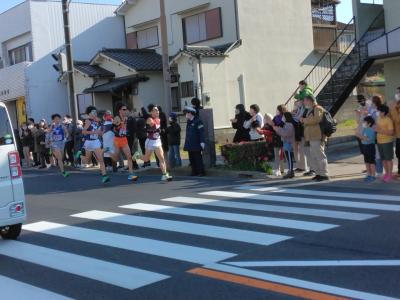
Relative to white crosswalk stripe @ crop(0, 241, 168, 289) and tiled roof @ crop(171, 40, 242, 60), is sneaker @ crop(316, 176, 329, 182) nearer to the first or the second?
white crosswalk stripe @ crop(0, 241, 168, 289)

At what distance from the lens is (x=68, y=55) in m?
20.1

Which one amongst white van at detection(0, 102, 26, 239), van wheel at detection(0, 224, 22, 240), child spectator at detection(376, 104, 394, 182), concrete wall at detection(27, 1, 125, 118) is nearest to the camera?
white van at detection(0, 102, 26, 239)

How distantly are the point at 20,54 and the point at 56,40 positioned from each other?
2.99 m

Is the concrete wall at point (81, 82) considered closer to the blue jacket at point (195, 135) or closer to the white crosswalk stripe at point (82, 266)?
the blue jacket at point (195, 135)

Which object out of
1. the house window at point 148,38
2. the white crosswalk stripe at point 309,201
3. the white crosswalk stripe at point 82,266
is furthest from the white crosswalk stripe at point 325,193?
the house window at point 148,38

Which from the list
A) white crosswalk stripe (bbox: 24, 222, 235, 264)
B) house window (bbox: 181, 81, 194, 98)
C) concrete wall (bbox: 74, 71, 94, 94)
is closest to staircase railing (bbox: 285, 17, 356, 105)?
house window (bbox: 181, 81, 194, 98)

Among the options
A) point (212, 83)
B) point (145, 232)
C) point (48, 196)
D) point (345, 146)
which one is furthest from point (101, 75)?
point (145, 232)

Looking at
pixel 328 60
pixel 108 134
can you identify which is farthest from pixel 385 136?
pixel 328 60

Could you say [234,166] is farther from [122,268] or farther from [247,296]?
[247,296]

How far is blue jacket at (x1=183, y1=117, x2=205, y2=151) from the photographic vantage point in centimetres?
1391

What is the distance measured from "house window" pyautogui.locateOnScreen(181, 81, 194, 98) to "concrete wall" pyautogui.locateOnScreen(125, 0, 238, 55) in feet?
8.59

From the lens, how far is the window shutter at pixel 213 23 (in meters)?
25.1

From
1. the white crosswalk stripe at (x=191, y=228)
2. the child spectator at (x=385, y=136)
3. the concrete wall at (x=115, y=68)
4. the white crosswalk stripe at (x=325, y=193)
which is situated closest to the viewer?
the white crosswalk stripe at (x=191, y=228)

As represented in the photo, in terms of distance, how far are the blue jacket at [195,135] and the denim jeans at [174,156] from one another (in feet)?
5.21
